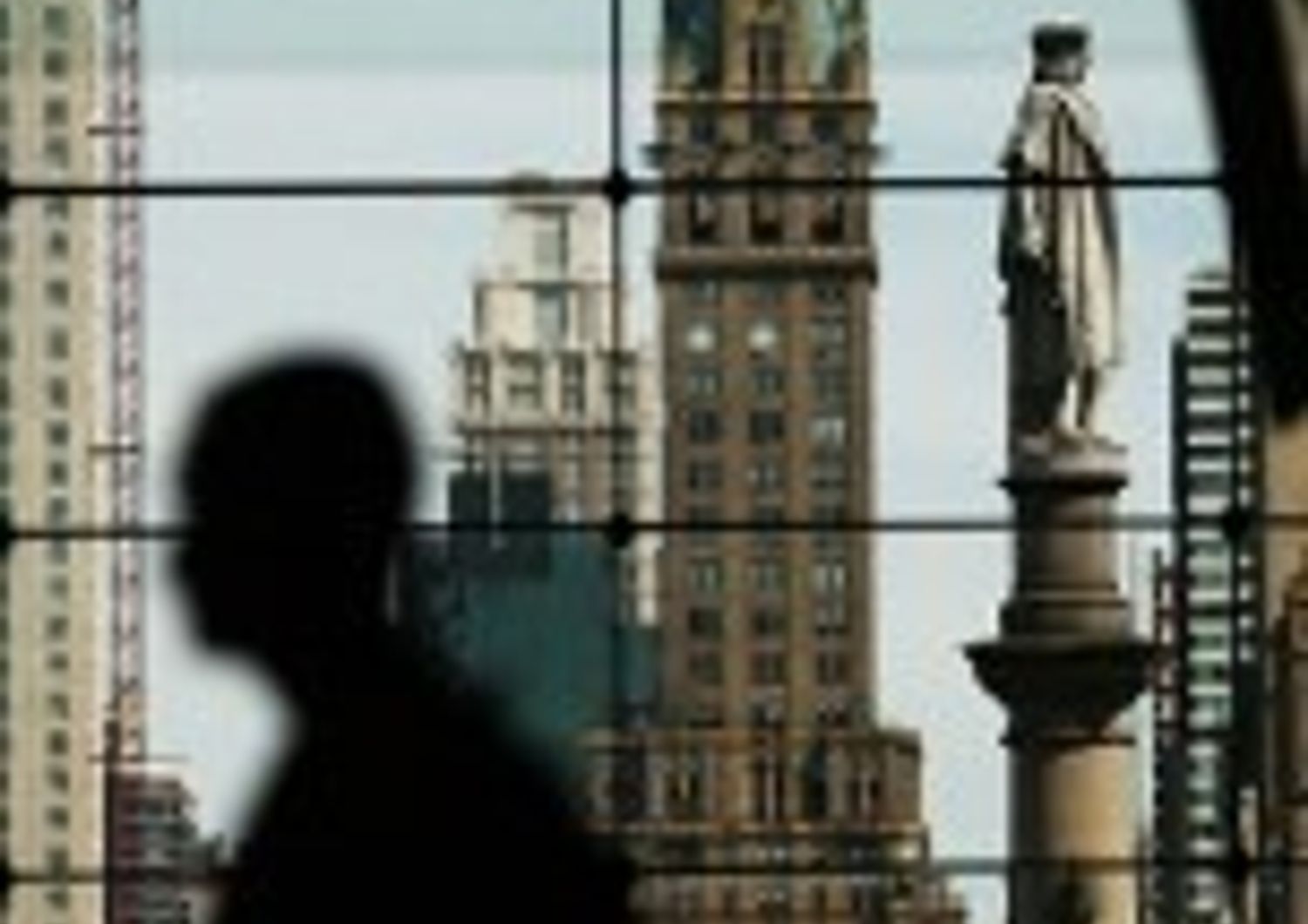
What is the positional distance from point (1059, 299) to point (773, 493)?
34.9m

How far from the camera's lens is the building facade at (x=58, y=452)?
38906 mm

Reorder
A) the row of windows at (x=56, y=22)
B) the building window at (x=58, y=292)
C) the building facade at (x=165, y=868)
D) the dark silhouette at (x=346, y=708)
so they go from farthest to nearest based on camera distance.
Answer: the building window at (x=58, y=292) → the row of windows at (x=56, y=22) → the building facade at (x=165, y=868) → the dark silhouette at (x=346, y=708)

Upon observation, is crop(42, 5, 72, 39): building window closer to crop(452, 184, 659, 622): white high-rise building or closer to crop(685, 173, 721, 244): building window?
crop(685, 173, 721, 244): building window

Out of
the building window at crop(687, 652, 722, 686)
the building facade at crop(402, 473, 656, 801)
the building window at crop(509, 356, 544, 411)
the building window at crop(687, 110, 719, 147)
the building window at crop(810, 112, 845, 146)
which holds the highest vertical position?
the building window at crop(509, 356, 544, 411)

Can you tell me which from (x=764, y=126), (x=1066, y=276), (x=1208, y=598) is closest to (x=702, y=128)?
(x=764, y=126)

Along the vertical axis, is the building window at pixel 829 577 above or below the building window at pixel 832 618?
above

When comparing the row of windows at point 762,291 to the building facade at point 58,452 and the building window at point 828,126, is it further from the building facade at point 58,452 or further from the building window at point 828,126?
the building window at point 828,126

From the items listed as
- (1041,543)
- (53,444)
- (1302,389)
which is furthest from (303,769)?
(53,444)

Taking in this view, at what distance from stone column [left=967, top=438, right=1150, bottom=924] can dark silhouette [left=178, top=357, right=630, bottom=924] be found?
17.4 metres

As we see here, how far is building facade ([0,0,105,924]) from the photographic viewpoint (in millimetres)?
38906

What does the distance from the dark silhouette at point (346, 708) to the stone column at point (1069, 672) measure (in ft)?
57.2

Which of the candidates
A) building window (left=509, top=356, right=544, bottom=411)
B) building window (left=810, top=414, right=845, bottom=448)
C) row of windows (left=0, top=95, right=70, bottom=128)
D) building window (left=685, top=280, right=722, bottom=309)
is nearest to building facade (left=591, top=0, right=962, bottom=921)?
building window (left=810, top=414, right=845, bottom=448)

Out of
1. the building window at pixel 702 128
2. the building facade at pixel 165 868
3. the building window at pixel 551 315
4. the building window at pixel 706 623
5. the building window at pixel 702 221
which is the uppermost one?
the building window at pixel 551 315

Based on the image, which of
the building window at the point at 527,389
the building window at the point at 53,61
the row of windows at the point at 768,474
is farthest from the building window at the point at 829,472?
the building window at the point at 53,61
